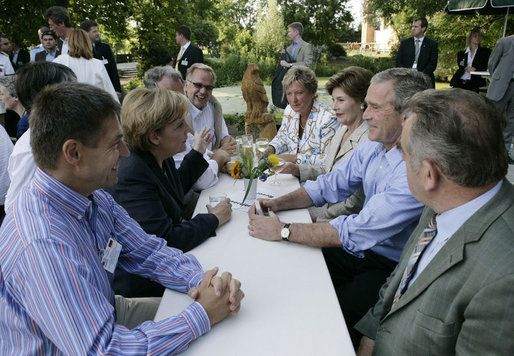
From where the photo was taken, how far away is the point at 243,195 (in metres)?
2.62

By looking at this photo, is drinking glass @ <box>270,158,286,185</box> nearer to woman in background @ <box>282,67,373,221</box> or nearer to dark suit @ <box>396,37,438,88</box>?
woman in background @ <box>282,67,373,221</box>

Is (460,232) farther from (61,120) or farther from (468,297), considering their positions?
(61,120)

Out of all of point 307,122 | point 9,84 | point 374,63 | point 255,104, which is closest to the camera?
point 9,84

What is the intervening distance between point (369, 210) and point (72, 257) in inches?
57.3

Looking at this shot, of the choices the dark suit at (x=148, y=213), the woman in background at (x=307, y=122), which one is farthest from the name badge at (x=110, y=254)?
the woman in background at (x=307, y=122)

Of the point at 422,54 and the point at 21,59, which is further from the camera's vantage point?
the point at 422,54

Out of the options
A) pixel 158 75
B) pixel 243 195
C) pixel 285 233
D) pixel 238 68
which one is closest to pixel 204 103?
pixel 158 75

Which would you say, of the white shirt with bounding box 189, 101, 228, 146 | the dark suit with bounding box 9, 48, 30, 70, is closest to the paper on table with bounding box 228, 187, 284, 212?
the white shirt with bounding box 189, 101, 228, 146

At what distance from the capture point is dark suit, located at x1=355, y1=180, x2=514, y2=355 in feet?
3.28

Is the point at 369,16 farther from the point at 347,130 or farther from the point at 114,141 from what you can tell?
the point at 114,141

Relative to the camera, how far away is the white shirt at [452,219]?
1.21 meters

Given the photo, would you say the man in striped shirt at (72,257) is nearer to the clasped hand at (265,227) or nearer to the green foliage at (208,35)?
the clasped hand at (265,227)

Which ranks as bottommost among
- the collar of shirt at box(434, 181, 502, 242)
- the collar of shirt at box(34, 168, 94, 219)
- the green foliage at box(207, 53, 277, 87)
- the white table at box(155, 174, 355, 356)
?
the green foliage at box(207, 53, 277, 87)

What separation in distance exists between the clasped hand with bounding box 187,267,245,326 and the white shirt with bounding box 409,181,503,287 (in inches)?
28.9
